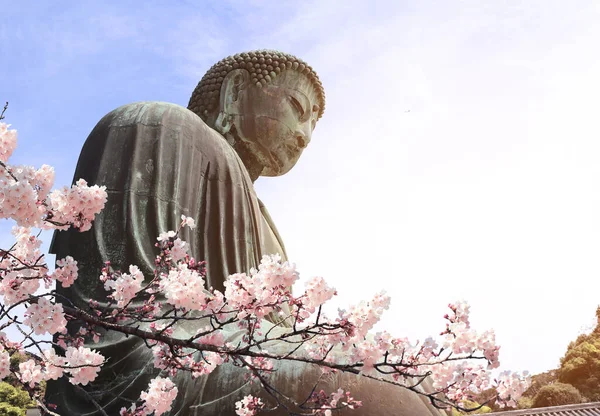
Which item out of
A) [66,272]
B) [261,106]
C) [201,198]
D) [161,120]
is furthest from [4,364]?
[261,106]

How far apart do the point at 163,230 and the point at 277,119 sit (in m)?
1.72

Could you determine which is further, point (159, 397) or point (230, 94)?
point (230, 94)

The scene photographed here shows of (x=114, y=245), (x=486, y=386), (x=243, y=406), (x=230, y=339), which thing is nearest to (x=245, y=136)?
(x=114, y=245)

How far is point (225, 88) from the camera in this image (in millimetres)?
5270

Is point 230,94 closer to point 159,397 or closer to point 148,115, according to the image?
point 148,115

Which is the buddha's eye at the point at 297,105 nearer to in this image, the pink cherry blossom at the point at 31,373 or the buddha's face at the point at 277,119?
the buddha's face at the point at 277,119

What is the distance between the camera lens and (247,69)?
209 inches

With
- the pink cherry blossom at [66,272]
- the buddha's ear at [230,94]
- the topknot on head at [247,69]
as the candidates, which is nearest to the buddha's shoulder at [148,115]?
the buddha's ear at [230,94]

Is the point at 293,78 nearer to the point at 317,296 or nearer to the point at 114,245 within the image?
the point at 114,245

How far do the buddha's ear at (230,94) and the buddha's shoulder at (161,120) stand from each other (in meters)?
0.63

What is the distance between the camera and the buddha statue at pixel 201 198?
2.97m

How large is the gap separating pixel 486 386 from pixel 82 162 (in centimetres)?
286

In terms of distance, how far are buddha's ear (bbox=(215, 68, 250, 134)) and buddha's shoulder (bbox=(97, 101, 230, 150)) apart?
626 mm

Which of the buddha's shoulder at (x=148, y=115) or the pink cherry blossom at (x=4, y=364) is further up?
the buddha's shoulder at (x=148, y=115)
